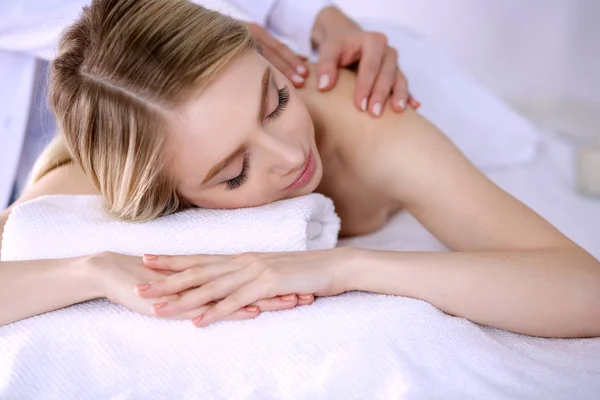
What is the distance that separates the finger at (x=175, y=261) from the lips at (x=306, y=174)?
24 centimetres

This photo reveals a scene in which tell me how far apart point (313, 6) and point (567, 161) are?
76 centimetres

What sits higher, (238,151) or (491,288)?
(238,151)

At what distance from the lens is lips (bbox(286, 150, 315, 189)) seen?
142 cm

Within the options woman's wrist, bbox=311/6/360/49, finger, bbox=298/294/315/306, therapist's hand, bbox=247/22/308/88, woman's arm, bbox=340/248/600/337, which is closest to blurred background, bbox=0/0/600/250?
woman's wrist, bbox=311/6/360/49

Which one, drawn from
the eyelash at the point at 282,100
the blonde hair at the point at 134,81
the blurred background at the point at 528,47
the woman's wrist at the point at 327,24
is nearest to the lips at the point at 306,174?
the eyelash at the point at 282,100

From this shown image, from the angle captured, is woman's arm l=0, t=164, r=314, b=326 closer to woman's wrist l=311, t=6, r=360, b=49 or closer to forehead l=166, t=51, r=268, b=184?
forehead l=166, t=51, r=268, b=184

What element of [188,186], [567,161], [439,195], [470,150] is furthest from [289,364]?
[567,161]

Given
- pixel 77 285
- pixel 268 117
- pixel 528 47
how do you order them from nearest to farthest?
1. pixel 77 285
2. pixel 268 117
3. pixel 528 47

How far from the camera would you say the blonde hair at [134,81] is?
130 centimetres

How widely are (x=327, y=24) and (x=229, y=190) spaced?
2.42ft

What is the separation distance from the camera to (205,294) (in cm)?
120

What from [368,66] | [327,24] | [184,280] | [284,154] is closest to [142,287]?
[184,280]

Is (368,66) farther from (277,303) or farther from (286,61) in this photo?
(277,303)

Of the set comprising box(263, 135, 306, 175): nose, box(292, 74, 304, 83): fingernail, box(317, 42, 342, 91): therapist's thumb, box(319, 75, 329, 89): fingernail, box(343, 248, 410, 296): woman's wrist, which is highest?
box(317, 42, 342, 91): therapist's thumb
